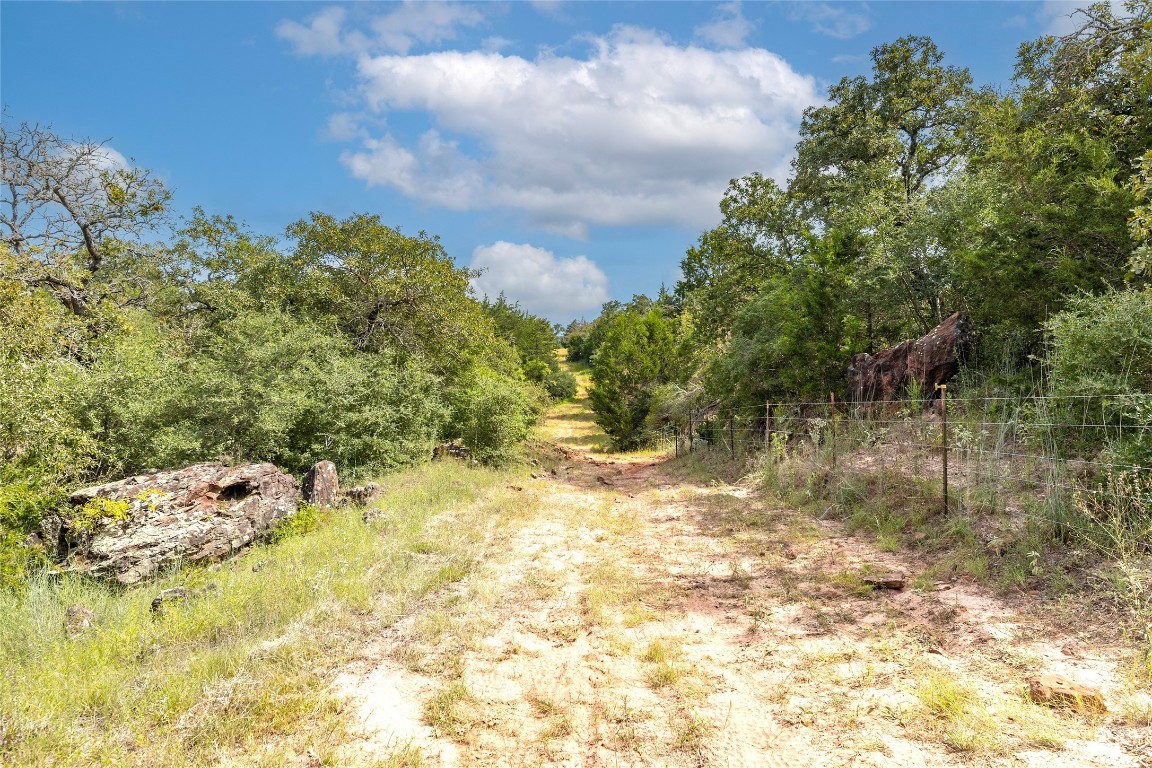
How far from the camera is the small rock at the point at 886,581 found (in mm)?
5945

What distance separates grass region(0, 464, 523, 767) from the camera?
3.52 metres

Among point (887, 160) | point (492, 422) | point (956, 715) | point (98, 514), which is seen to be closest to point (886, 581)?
point (956, 715)

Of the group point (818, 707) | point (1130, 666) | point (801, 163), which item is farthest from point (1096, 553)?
point (801, 163)

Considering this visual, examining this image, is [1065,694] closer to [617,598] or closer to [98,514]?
[617,598]

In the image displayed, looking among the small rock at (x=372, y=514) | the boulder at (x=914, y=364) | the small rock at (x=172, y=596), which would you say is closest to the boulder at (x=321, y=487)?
the small rock at (x=372, y=514)

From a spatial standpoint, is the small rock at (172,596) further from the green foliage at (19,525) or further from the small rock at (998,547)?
the small rock at (998,547)

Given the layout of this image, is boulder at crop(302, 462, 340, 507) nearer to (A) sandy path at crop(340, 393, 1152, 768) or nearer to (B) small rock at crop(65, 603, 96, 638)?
(B) small rock at crop(65, 603, 96, 638)

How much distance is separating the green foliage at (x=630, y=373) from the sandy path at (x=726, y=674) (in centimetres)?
1861

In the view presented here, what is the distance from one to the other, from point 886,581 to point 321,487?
9031 mm

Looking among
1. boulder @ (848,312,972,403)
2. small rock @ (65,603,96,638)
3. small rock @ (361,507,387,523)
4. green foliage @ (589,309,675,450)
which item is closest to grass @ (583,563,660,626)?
small rock @ (361,507,387,523)

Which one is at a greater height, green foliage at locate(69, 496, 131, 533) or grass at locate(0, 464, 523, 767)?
green foliage at locate(69, 496, 131, 533)

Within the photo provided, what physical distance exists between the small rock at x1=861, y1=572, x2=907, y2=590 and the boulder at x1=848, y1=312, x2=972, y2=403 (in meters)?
5.10

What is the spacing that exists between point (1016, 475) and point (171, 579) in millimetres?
10538

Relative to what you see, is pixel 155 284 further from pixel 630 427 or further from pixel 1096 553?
pixel 1096 553
